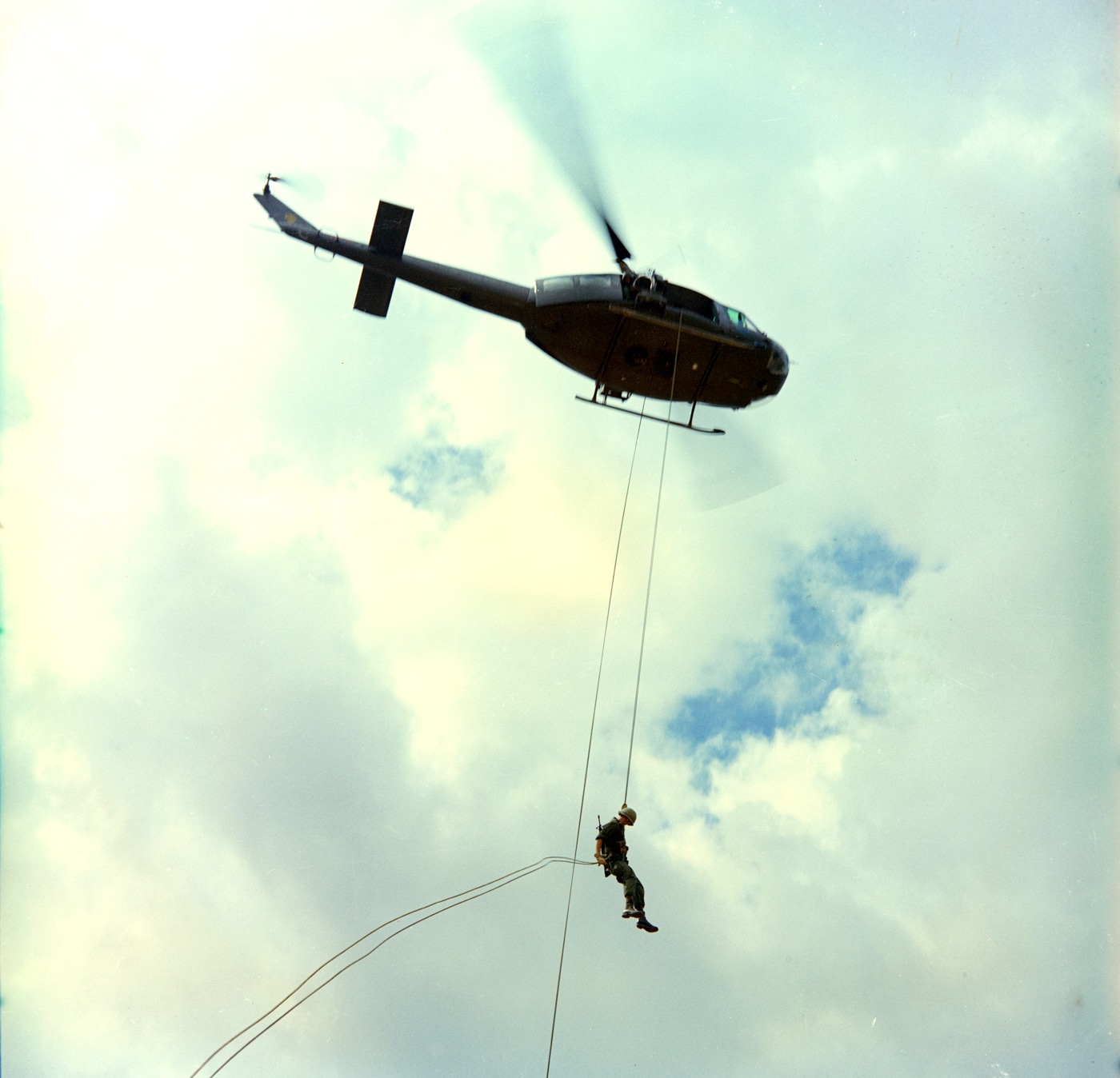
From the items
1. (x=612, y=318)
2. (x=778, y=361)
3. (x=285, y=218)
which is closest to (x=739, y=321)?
(x=778, y=361)

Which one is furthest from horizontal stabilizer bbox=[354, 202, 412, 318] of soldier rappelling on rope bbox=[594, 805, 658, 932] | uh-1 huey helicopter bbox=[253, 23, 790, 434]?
soldier rappelling on rope bbox=[594, 805, 658, 932]

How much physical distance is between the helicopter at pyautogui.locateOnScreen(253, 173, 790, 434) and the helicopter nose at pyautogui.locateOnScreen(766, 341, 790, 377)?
0.02 meters

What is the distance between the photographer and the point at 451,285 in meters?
20.2

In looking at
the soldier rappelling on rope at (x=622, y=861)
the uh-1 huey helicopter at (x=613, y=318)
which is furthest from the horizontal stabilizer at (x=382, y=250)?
the soldier rappelling on rope at (x=622, y=861)

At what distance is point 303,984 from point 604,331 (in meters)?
13.0

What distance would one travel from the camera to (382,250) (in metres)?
20.2

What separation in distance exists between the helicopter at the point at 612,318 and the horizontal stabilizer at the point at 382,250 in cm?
2

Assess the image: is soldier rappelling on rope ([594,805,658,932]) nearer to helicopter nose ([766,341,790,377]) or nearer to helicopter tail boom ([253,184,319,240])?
helicopter nose ([766,341,790,377])

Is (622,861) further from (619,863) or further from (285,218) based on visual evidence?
(285,218)

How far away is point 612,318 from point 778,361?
415 cm

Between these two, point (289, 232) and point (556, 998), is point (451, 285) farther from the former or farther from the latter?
point (556, 998)

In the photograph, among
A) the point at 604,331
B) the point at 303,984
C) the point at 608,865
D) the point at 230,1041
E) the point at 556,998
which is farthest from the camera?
the point at 604,331

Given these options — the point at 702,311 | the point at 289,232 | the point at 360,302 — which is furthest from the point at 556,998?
the point at 289,232

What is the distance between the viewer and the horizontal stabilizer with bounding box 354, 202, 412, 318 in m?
20.0
